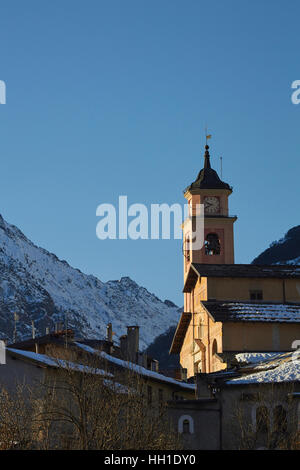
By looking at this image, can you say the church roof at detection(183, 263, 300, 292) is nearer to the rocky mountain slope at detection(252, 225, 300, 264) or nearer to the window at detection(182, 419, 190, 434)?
the window at detection(182, 419, 190, 434)

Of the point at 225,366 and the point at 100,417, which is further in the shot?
the point at 225,366

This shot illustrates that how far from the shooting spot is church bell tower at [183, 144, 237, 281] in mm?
92812

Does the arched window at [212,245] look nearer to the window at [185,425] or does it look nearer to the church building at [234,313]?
the church building at [234,313]

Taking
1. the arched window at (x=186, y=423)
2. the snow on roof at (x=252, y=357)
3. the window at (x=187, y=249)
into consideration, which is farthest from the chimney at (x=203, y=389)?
the window at (x=187, y=249)

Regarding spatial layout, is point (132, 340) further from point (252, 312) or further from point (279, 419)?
point (279, 419)

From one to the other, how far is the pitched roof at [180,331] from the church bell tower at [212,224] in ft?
37.4

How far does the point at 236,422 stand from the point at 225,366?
20.4 metres

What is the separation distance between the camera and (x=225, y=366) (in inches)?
2584

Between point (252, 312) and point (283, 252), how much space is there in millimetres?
112290

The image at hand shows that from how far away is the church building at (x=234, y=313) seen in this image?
2682 inches

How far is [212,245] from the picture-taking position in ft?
307

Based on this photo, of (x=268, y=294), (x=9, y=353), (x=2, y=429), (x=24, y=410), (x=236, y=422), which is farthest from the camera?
(x=268, y=294)
